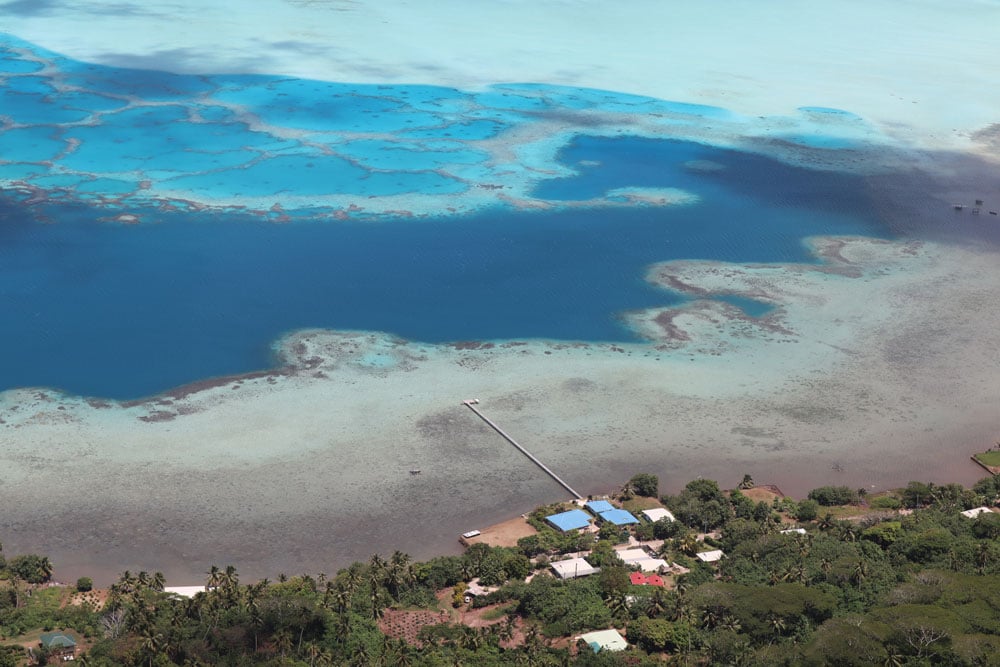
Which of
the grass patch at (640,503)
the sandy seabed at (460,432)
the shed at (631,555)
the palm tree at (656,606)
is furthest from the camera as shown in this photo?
the grass patch at (640,503)

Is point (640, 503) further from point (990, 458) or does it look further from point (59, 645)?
point (59, 645)

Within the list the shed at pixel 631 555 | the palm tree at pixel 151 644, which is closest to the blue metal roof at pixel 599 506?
the shed at pixel 631 555

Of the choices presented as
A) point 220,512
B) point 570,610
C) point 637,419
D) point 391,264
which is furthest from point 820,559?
point 391,264

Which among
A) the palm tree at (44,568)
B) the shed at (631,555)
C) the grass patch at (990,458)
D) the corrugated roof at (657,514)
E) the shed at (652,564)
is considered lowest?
the palm tree at (44,568)

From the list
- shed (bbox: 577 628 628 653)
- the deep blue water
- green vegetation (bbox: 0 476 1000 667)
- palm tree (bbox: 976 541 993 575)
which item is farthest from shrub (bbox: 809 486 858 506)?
the deep blue water

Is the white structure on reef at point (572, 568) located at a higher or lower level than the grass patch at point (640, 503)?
lower

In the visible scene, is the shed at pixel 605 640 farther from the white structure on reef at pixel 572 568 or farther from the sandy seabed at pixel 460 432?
the sandy seabed at pixel 460 432

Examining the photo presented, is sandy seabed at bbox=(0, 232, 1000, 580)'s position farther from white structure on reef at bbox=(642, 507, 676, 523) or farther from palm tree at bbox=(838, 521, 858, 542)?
palm tree at bbox=(838, 521, 858, 542)

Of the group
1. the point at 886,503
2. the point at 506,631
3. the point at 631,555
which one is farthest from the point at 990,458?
the point at 506,631
